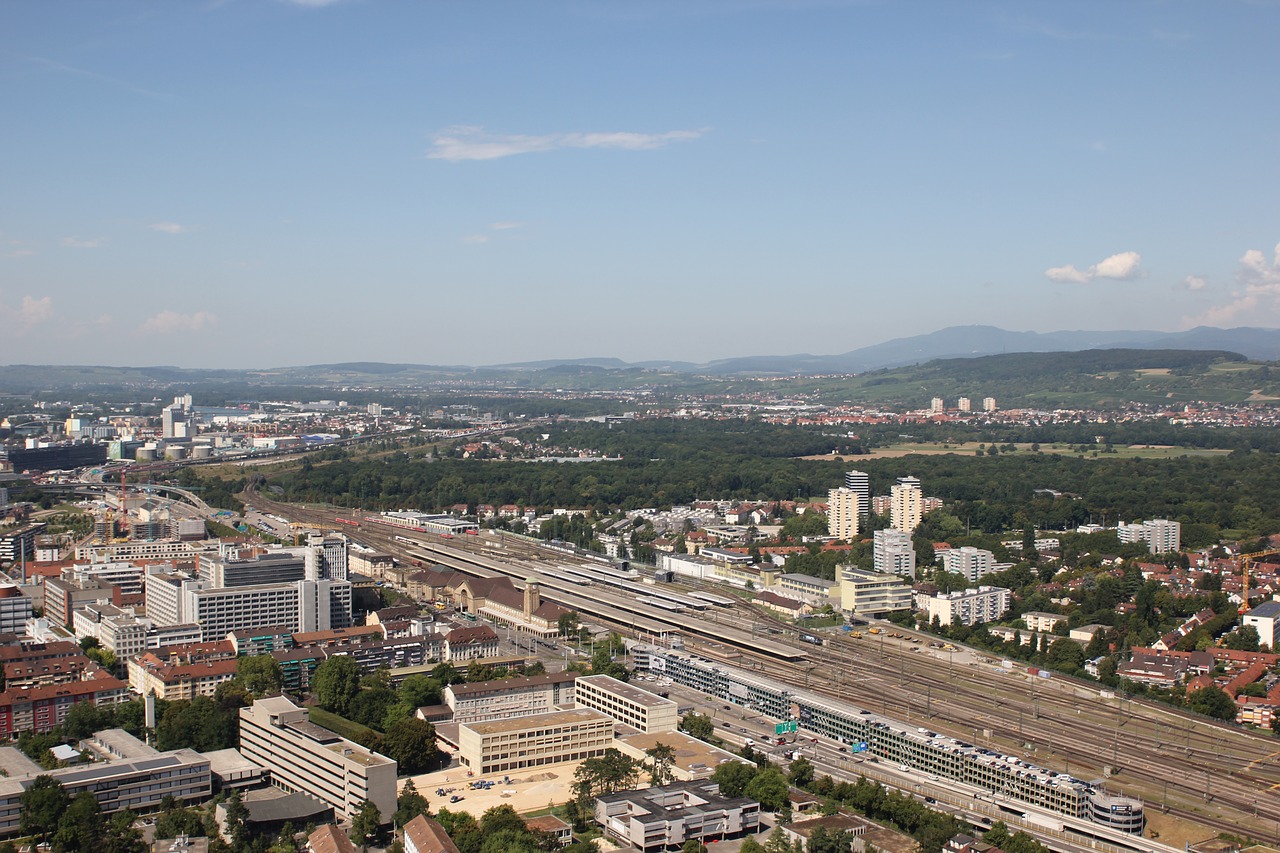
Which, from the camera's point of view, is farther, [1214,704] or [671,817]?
[1214,704]

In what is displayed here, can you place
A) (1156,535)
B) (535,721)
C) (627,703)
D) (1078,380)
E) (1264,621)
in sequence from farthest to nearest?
(1078,380) → (1156,535) → (1264,621) → (627,703) → (535,721)

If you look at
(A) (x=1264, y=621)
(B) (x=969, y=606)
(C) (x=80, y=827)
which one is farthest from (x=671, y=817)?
(A) (x=1264, y=621)

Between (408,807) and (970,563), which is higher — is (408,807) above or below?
below

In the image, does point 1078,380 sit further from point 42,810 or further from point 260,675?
point 42,810

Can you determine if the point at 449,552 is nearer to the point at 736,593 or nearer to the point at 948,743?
the point at 736,593

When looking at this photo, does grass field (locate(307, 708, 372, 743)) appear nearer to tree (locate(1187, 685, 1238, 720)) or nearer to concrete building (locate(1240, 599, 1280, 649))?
tree (locate(1187, 685, 1238, 720))

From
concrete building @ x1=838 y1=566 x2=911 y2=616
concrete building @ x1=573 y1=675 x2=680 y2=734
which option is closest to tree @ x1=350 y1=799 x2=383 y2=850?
concrete building @ x1=573 y1=675 x2=680 y2=734
